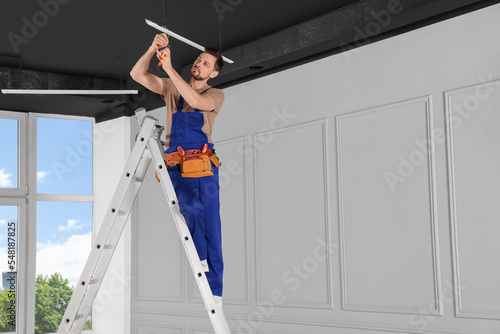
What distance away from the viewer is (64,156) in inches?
306

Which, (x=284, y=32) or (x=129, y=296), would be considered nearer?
(x=284, y=32)

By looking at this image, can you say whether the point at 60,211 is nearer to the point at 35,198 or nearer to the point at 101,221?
the point at 35,198

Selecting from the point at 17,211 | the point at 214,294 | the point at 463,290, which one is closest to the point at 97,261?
the point at 214,294

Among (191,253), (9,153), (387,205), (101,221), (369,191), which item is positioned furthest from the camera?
(101,221)

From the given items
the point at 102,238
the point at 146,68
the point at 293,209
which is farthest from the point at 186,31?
the point at 102,238

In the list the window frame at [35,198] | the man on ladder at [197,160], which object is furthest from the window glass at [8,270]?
the man on ladder at [197,160]

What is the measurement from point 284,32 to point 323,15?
473 millimetres

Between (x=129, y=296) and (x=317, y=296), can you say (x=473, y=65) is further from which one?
(x=129, y=296)

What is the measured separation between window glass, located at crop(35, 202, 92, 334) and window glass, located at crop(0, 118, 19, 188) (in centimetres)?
44

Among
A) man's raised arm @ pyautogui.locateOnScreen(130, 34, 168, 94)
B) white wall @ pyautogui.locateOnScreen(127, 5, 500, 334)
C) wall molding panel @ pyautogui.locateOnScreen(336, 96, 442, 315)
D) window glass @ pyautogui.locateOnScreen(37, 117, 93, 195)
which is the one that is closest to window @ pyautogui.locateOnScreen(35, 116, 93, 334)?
window glass @ pyautogui.locateOnScreen(37, 117, 93, 195)

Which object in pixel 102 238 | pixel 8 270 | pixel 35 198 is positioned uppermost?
pixel 35 198

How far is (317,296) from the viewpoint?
539cm

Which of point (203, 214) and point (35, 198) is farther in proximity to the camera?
point (35, 198)

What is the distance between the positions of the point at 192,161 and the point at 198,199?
204 millimetres
